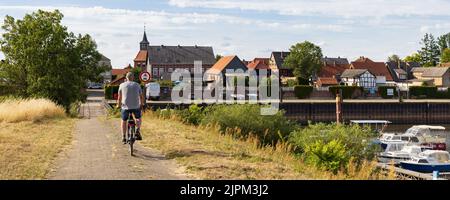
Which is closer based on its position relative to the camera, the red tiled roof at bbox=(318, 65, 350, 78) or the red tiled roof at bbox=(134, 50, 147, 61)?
the red tiled roof at bbox=(318, 65, 350, 78)

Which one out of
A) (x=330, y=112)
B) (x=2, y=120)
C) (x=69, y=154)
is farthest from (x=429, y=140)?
(x=69, y=154)

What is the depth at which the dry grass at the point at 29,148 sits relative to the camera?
1012cm

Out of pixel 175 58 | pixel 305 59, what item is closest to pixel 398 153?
pixel 305 59

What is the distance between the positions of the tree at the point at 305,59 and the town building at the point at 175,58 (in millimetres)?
31992

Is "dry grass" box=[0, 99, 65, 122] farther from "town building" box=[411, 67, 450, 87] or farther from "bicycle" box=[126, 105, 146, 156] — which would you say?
"town building" box=[411, 67, 450, 87]

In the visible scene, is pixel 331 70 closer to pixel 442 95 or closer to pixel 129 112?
pixel 442 95

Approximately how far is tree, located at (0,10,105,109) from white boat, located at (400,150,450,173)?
2251cm

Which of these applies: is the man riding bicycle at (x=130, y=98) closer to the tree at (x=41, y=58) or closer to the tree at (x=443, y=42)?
the tree at (x=41, y=58)

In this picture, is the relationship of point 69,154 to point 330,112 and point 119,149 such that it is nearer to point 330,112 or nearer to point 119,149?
point 119,149

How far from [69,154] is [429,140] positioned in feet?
124

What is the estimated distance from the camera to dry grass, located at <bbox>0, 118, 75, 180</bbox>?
10125 mm

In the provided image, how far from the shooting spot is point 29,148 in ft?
43.6

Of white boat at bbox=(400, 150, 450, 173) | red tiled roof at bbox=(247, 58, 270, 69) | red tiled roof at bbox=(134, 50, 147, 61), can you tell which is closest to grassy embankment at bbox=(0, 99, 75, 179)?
white boat at bbox=(400, 150, 450, 173)

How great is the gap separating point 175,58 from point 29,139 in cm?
11820
